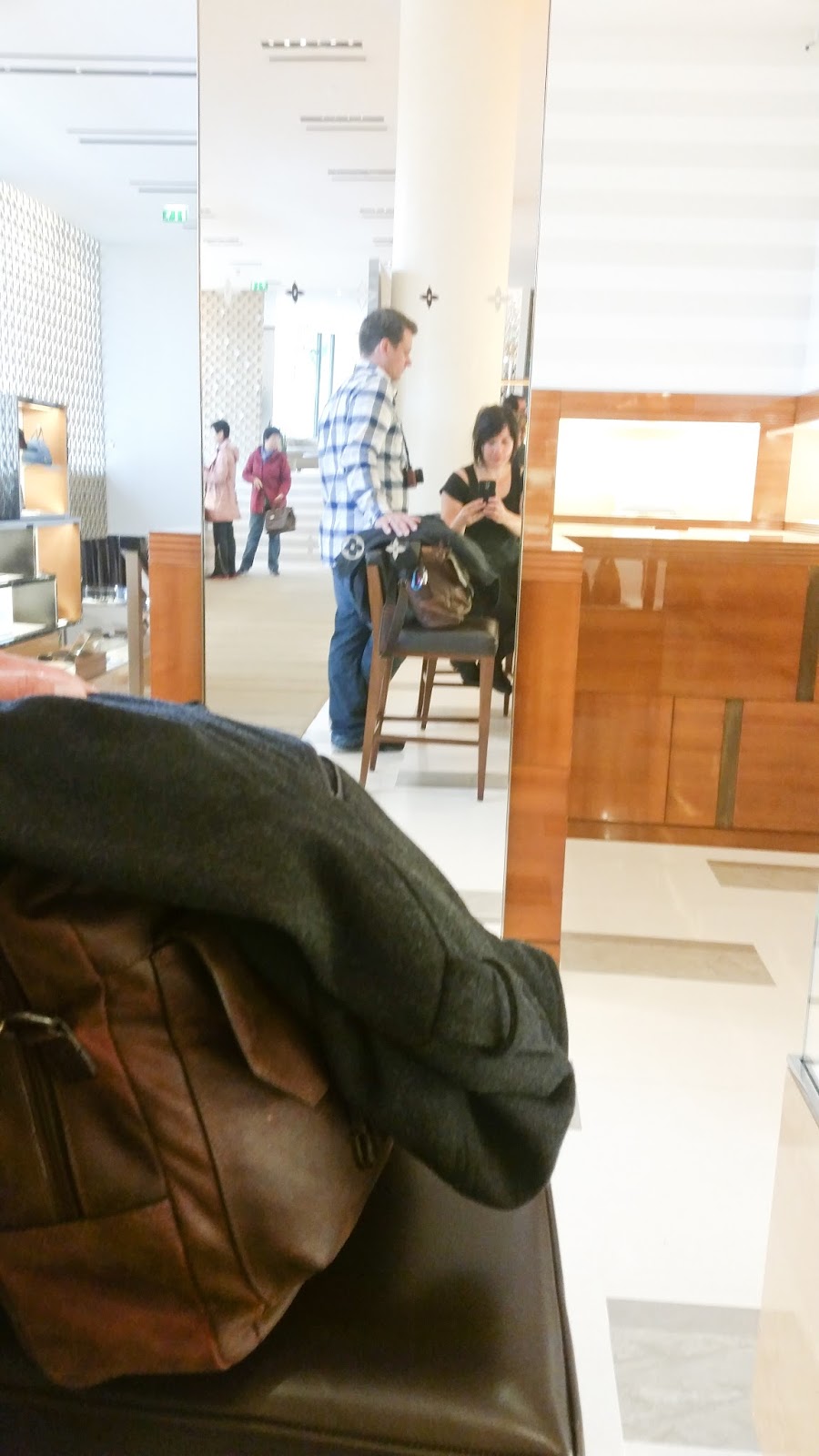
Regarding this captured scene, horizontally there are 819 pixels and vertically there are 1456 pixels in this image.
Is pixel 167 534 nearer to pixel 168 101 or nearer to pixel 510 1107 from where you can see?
pixel 168 101

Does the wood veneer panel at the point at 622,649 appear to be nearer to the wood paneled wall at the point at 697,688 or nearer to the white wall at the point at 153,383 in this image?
the wood paneled wall at the point at 697,688

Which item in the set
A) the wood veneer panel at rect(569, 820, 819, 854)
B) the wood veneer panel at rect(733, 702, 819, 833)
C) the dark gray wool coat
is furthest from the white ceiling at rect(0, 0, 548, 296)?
the dark gray wool coat

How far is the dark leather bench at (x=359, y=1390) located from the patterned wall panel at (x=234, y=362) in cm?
193

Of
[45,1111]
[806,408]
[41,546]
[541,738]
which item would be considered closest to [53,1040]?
[45,1111]

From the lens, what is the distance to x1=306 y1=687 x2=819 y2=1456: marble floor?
130 cm

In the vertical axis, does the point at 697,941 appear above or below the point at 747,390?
below

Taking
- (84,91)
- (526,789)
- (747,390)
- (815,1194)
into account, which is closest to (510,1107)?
(815,1194)

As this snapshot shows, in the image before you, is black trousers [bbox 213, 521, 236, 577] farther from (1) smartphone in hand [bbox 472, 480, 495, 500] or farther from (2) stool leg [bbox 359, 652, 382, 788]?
(1) smartphone in hand [bbox 472, 480, 495, 500]

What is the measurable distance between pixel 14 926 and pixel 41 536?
2.88m

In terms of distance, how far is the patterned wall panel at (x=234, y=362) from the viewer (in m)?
2.24

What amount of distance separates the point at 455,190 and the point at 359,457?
0.56 meters

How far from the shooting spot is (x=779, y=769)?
3.14 meters

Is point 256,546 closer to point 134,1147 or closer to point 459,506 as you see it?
point 459,506

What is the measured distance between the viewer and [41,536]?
10.6 feet
